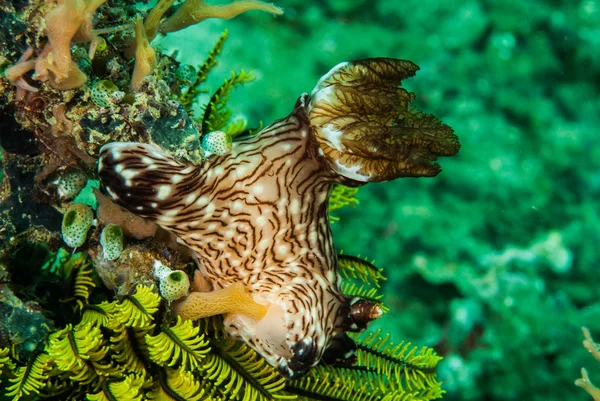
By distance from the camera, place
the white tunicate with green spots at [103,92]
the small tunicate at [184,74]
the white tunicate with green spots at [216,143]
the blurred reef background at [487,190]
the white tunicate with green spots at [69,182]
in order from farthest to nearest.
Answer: the blurred reef background at [487,190], the small tunicate at [184,74], the white tunicate with green spots at [69,182], the white tunicate with green spots at [216,143], the white tunicate with green spots at [103,92]

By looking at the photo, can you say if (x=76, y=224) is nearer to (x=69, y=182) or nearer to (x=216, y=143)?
(x=69, y=182)

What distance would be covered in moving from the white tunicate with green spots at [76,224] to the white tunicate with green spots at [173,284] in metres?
0.45

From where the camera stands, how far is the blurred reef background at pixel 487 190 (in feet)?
17.1

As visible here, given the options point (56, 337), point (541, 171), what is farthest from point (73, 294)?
point (541, 171)

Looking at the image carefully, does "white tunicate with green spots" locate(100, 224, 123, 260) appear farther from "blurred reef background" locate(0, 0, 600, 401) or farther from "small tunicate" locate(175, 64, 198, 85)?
"blurred reef background" locate(0, 0, 600, 401)

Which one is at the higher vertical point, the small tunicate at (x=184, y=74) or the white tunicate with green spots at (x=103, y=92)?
the small tunicate at (x=184, y=74)

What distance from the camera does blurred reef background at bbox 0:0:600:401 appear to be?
5223mm

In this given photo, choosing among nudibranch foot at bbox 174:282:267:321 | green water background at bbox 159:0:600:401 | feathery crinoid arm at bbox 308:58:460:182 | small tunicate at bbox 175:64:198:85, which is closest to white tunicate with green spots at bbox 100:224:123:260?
nudibranch foot at bbox 174:282:267:321

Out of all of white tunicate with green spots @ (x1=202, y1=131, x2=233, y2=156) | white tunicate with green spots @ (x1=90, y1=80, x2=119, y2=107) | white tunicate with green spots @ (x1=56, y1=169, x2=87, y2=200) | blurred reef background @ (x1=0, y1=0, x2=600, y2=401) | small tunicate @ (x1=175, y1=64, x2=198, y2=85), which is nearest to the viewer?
white tunicate with green spots @ (x1=90, y1=80, x2=119, y2=107)

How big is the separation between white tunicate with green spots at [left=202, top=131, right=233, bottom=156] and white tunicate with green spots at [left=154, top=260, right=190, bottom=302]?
59 centimetres

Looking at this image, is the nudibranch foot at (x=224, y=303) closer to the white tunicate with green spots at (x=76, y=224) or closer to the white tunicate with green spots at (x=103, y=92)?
the white tunicate with green spots at (x=76, y=224)

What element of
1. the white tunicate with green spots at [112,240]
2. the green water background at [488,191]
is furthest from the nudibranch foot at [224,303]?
the green water background at [488,191]

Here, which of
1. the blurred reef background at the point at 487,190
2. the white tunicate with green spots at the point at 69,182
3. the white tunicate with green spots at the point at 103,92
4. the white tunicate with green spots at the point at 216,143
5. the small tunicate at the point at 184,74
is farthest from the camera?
the blurred reef background at the point at 487,190

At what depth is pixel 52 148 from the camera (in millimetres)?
2232
